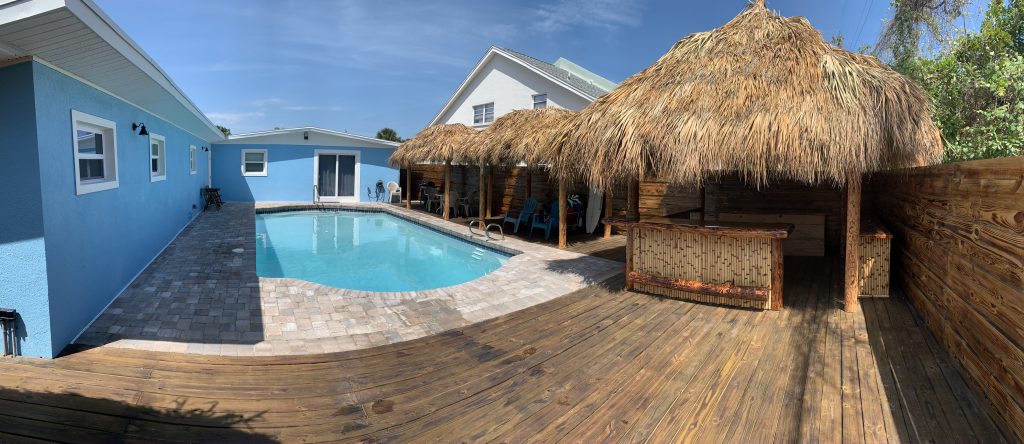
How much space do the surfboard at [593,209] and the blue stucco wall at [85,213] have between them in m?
8.52

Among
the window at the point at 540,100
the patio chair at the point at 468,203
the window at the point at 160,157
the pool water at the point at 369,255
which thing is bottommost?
the pool water at the point at 369,255

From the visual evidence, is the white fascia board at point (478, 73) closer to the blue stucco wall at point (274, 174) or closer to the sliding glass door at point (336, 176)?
the blue stucco wall at point (274, 174)

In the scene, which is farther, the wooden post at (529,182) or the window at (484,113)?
the window at (484,113)

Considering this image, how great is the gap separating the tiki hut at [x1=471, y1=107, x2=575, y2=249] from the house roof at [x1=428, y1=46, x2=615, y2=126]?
3.25 meters

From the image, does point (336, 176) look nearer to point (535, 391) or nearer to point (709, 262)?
point (709, 262)

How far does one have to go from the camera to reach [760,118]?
4.84 m

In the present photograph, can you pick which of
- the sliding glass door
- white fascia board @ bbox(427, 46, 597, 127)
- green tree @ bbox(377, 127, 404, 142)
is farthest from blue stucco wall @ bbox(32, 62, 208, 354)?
green tree @ bbox(377, 127, 404, 142)

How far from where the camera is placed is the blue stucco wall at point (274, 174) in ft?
59.6

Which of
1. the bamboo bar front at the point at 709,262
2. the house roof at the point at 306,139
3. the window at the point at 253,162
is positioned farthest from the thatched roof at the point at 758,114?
the window at the point at 253,162

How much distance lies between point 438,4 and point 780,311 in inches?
466

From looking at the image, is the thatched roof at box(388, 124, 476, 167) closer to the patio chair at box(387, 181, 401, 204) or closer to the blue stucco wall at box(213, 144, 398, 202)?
the patio chair at box(387, 181, 401, 204)

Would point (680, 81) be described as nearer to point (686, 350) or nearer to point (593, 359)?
point (686, 350)

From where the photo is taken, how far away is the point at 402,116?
43.2m

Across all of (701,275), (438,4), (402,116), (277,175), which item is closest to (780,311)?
(701,275)
